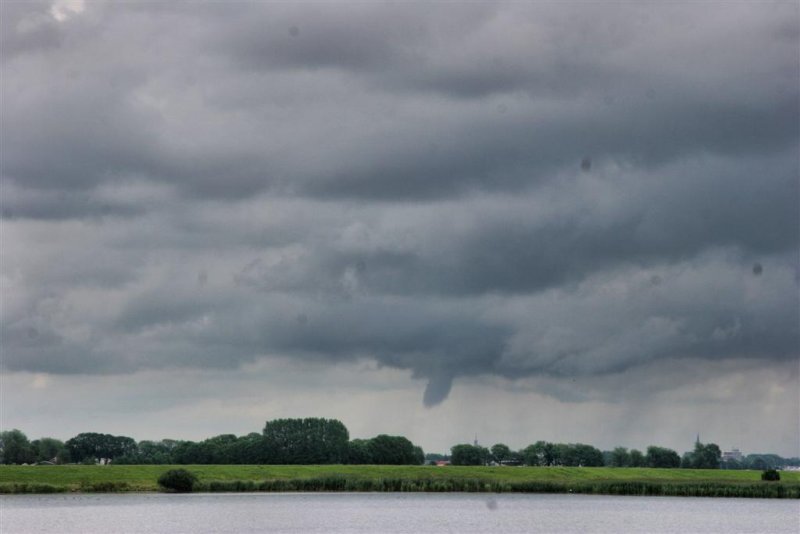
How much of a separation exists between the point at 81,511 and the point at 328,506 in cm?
2386

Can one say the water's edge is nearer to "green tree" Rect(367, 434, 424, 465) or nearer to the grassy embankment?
the grassy embankment

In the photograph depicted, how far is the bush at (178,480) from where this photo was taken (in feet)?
427

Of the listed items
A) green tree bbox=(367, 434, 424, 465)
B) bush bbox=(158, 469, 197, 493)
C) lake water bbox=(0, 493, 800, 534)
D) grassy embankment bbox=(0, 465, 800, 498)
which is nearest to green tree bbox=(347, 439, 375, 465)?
green tree bbox=(367, 434, 424, 465)

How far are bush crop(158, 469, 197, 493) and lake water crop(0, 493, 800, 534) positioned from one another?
2798mm

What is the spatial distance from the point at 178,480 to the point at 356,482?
2036 cm

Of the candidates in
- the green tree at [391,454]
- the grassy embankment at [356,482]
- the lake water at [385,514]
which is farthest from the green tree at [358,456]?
the lake water at [385,514]

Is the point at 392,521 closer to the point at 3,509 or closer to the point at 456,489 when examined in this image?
the point at 3,509

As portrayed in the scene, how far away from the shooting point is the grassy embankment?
12675cm

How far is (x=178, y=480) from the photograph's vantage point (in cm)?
13062

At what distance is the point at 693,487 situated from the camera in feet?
414

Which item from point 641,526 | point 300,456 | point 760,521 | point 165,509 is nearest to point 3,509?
point 165,509

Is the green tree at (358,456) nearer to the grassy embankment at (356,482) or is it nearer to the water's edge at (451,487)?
the grassy embankment at (356,482)

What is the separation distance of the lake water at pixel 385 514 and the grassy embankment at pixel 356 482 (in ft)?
7.45

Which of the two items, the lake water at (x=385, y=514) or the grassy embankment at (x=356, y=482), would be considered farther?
the grassy embankment at (x=356, y=482)
